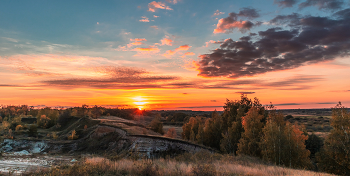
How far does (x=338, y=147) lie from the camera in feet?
75.8

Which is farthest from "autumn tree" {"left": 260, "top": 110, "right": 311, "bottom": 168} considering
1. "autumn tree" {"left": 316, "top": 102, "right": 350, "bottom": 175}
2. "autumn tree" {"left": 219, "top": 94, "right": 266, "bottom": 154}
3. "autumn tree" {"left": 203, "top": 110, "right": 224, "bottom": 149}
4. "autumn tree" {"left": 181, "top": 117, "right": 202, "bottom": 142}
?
"autumn tree" {"left": 181, "top": 117, "right": 202, "bottom": 142}

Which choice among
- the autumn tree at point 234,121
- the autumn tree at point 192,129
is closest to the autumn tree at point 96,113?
the autumn tree at point 192,129

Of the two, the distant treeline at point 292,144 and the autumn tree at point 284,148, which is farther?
the autumn tree at point 284,148

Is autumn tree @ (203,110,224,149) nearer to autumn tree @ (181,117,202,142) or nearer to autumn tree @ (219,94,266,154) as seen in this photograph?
autumn tree @ (219,94,266,154)

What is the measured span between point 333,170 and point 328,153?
81.7 inches

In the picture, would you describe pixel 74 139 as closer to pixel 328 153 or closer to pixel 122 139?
pixel 122 139

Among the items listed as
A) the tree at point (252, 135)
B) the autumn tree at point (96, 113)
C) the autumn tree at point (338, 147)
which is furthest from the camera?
the autumn tree at point (96, 113)

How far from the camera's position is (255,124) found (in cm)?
3030

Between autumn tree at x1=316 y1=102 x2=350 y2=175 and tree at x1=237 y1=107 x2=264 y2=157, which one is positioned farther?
tree at x1=237 y1=107 x2=264 y2=157

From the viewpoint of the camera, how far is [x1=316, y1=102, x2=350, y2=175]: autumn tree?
22406 millimetres

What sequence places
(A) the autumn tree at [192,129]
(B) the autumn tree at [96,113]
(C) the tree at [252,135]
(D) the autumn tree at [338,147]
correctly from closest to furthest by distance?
(D) the autumn tree at [338,147] < (C) the tree at [252,135] < (A) the autumn tree at [192,129] < (B) the autumn tree at [96,113]

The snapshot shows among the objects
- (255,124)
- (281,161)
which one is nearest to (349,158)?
(281,161)

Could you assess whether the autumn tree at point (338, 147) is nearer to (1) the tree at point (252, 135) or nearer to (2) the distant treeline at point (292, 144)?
(2) the distant treeline at point (292, 144)

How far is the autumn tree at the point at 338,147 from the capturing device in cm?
2241
